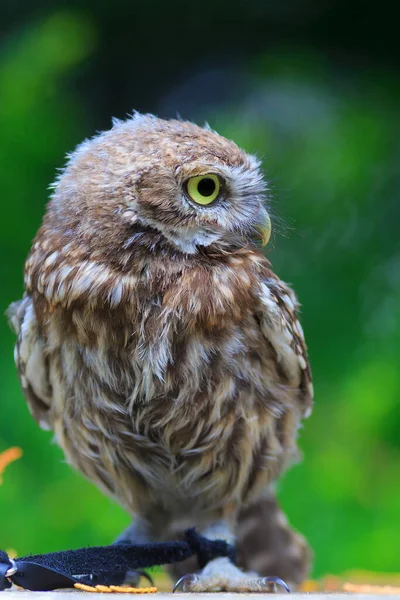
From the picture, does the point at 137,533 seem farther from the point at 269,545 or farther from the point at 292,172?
the point at 292,172

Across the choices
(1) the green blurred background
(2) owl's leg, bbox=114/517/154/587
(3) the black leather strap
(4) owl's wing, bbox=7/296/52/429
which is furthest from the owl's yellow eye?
(1) the green blurred background

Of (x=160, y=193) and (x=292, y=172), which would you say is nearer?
(x=160, y=193)

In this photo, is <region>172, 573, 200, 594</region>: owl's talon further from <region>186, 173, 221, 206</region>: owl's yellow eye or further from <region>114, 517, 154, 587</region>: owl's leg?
<region>186, 173, 221, 206</region>: owl's yellow eye

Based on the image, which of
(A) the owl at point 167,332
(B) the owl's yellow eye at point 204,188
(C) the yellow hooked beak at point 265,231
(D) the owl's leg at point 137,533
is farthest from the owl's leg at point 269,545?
(B) the owl's yellow eye at point 204,188

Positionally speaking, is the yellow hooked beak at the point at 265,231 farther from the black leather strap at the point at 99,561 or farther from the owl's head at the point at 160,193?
the black leather strap at the point at 99,561

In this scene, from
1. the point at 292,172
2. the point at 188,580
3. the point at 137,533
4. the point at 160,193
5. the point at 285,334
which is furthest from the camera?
the point at 292,172

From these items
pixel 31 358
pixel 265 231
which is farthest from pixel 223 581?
pixel 265 231

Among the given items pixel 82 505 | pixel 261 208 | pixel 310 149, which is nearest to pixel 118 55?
pixel 310 149

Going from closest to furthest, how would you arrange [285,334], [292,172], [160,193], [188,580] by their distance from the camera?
[160,193]
[188,580]
[285,334]
[292,172]
